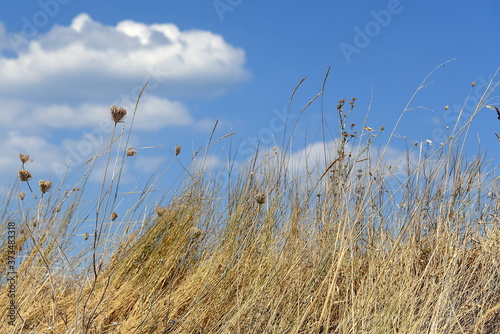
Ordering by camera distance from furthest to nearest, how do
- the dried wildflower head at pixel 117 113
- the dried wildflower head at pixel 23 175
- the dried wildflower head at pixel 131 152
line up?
the dried wildflower head at pixel 23 175
the dried wildflower head at pixel 131 152
the dried wildflower head at pixel 117 113

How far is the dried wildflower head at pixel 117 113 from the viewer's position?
6.03ft

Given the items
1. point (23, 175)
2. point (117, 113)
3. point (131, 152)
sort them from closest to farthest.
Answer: point (117, 113)
point (131, 152)
point (23, 175)

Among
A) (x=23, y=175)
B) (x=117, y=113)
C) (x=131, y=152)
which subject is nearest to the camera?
(x=117, y=113)

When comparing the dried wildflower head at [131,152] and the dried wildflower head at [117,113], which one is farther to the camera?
the dried wildflower head at [131,152]

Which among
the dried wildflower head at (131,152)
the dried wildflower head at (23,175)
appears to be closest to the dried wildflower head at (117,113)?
the dried wildflower head at (131,152)

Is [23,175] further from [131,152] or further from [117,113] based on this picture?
[117,113]

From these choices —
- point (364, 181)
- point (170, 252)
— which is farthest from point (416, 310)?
point (170, 252)

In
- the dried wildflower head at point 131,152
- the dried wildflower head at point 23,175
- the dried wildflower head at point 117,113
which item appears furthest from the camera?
the dried wildflower head at point 23,175

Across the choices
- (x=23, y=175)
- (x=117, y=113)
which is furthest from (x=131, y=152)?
(x=23, y=175)

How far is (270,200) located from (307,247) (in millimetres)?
531

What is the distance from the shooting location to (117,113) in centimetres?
185

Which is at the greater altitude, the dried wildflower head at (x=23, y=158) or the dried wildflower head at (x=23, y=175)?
the dried wildflower head at (x=23, y=158)

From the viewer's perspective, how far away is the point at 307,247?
3146mm

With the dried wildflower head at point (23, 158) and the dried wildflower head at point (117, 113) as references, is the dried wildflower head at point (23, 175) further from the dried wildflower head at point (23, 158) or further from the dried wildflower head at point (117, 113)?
the dried wildflower head at point (117, 113)
